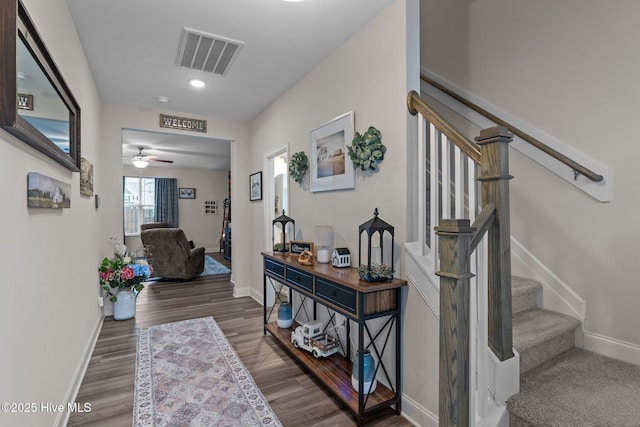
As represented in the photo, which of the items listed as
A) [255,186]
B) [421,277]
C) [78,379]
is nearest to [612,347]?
[421,277]

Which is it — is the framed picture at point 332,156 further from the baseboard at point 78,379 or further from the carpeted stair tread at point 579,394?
the baseboard at point 78,379

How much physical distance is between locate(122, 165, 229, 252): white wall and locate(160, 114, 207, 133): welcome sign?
564 cm

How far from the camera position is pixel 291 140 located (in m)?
3.58

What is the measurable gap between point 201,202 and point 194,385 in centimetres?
832

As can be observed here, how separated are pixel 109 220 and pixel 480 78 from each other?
4.42 meters

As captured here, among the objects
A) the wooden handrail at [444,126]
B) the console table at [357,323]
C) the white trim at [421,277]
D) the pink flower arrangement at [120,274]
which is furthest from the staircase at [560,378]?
the pink flower arrangement at [120,274]

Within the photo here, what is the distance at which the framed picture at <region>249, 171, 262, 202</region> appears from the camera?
4461mm

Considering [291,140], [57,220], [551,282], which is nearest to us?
[57,220]

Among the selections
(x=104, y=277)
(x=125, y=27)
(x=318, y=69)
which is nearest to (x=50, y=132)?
(x=125, y=27)

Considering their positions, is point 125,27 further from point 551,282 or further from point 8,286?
point 551,282

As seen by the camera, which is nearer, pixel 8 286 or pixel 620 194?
pixel 8 286

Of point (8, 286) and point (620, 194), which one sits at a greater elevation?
point (620, 194)

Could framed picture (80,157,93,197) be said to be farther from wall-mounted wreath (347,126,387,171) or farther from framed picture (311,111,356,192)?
wall-mounted wreath (347,126,387,171)

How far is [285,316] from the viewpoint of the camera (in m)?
3.23
